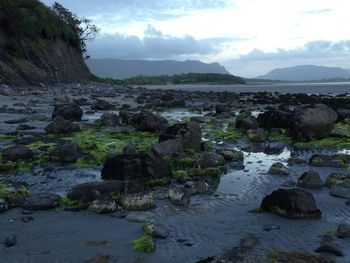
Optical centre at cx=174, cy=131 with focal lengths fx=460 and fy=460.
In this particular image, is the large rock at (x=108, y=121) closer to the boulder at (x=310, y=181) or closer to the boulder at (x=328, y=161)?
the boulder at (x=328, y=161)

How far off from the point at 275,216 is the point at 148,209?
2.12m

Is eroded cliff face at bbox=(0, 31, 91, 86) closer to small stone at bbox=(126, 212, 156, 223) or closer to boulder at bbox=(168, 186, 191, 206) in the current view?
boulder at bbox=(168, 186, 191, 206)

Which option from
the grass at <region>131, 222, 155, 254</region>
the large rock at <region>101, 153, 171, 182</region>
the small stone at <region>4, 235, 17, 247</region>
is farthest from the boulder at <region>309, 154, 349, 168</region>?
the small stone at <region>4, 235, 17, 247</region>

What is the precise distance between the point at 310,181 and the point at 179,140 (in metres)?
4.19

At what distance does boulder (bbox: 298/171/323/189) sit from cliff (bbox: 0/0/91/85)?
33.0 m

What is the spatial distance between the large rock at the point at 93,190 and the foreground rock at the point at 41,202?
13.5 inches

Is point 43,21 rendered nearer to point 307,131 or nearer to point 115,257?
point 307,131

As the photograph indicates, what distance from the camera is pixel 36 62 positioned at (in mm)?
47938

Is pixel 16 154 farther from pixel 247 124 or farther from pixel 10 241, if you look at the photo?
pixel 247 124

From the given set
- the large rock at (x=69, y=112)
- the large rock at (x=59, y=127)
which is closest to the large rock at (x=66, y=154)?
the large rock at (x=59, y=127)

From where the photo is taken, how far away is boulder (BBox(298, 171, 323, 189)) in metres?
9.69

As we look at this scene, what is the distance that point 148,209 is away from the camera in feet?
25.6

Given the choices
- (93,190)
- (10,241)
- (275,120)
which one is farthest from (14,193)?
(275,120)

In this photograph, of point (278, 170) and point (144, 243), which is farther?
point (278, 170)
